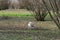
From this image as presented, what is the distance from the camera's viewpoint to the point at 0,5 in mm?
33875

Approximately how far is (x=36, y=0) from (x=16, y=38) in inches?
261

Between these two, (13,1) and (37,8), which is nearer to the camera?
(37,8)

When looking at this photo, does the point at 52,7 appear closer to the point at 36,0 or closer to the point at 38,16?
the point at 36,0

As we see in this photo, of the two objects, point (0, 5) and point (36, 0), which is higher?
point (36, 0)

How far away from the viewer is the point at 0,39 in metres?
11.1

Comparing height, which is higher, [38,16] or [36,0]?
[36,0]

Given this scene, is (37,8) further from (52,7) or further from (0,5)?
(0,5)

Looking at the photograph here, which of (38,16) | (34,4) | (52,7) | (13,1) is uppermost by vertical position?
(52,7)

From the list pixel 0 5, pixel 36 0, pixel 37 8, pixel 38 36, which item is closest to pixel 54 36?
pixel 38 36

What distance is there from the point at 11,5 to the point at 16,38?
2382 centimetres

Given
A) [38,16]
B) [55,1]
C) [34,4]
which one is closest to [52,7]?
[55,1]

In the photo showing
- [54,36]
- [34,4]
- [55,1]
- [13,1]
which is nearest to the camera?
[54,36]

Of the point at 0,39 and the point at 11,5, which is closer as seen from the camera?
the point at 0,39

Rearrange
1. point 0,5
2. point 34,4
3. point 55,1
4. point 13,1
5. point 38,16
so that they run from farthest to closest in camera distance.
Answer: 1. point 13,1
2. point 0,5
3. point 38,16
4. point 34,4
5. point 55,1
